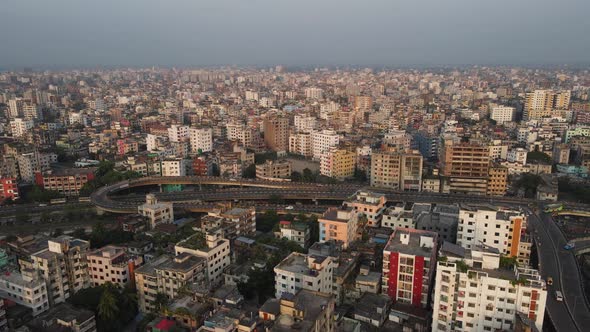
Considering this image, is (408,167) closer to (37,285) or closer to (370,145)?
(370,145)

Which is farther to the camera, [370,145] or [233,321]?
[370,145]

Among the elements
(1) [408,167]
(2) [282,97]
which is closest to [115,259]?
(1) [408,167]

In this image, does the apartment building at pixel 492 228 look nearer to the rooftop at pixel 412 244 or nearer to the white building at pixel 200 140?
the rooftop at pixel 412 244

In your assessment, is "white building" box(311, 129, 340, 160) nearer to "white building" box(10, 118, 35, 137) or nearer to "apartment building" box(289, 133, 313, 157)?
"apartment building" box(289, 133, 313, 157)

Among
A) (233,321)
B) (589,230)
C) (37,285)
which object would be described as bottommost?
(589,230)

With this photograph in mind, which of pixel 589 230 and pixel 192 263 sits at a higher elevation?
pixel 192 263

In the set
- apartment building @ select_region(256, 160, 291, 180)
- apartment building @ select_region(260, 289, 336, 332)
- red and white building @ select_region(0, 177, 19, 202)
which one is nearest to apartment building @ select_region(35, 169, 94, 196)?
red and white building @ select_region(0, 177, 19, 202)

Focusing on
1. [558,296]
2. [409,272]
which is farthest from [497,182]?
[409,272]
